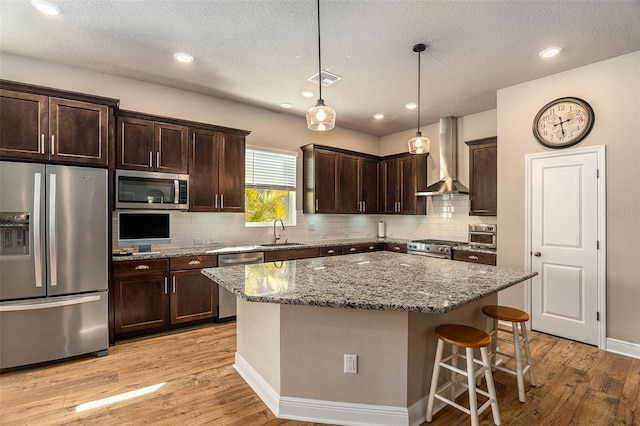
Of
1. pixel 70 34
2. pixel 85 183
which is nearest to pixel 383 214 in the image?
pixel 85 183

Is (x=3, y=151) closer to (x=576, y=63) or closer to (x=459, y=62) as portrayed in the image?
(x=459, y=62)

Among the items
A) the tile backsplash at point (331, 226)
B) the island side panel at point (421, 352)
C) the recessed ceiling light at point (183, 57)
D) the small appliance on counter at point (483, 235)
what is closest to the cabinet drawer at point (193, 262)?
the tile backsplash at point (331, 226)

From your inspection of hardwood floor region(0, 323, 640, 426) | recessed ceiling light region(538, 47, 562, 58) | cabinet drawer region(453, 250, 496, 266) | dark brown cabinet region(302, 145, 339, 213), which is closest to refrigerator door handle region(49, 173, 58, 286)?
hardwood floor region(0, 323, 640, 426)

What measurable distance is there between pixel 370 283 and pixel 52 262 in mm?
2837

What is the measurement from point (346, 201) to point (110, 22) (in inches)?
152

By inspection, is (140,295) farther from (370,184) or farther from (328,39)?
(370,184)

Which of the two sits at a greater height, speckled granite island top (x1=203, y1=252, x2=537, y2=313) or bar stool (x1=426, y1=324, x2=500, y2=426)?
speckled granite island top (x1=203, y1=252, x2=537, y2=313)

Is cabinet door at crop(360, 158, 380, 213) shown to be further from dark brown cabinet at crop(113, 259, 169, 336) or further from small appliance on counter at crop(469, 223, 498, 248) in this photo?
dark brown cabinet at crop(113, 259, 169, 336)

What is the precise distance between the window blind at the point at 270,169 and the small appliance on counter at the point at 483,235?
2.77 m

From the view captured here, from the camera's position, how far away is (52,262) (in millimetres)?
2898

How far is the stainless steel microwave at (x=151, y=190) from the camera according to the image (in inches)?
138

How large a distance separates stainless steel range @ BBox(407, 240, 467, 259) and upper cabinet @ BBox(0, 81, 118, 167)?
4.20m

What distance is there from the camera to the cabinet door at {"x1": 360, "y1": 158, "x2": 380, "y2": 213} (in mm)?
5812

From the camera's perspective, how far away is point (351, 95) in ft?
14.0
